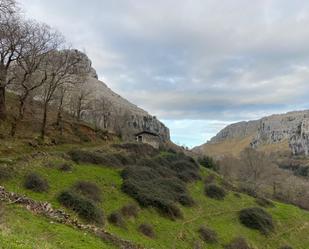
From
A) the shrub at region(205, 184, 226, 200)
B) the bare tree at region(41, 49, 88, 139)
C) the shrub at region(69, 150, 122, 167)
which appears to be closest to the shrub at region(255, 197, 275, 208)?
the shrub at region(205, 184, 226, 200)

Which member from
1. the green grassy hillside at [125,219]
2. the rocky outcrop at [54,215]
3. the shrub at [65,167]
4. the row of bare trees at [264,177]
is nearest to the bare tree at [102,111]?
the green grassy hillside at [125,219]

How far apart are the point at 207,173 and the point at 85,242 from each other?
53.3 metres

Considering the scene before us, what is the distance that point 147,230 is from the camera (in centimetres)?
3675

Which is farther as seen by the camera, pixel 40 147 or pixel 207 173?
pixel 207 173

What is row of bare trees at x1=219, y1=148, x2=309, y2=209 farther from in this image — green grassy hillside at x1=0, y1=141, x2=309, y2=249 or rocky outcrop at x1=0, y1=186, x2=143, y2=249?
rocky outcrop at x1=0, y1=186, x2=143, y2=249

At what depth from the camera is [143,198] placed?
43312 mm

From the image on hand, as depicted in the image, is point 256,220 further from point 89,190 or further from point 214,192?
point 89,190

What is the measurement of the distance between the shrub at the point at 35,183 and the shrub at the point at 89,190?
359cm

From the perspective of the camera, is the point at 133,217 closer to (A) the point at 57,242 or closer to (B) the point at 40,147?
(B) the point at 40,147

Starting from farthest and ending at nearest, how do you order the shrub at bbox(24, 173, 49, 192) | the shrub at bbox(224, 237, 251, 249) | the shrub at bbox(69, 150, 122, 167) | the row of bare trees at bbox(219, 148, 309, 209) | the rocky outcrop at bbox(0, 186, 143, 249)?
1. the row of bare trees at bbox(219, 148, 309, 209)
2. the shrub at bbox(69, 150, 122, 167)
3. the shrub at bbox(224, 237, 251, 249)
4. the shrub at bbox(24, 173, 49, 192)
5. the rocky outcrop at bbox(0, 186, 143, 249)

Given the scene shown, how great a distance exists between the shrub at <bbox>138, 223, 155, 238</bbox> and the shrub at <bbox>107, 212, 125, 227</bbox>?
2142mm

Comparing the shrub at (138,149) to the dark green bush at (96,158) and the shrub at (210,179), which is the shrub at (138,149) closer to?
the dark green bush at (96,158)

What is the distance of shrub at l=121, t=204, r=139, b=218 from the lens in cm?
3809

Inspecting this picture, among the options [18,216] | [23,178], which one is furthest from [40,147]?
Result: [18,216]
